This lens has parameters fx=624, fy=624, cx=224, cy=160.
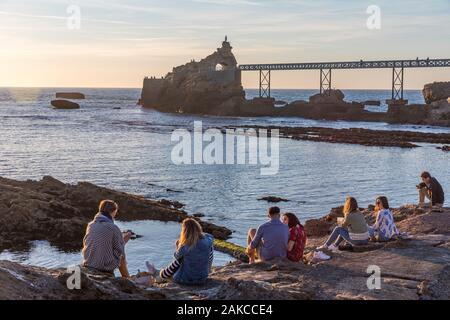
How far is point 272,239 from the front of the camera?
11242 mm

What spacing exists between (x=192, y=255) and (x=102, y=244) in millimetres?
1425

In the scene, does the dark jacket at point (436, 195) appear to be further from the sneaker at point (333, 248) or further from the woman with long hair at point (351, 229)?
the sneaker at point (333, 248)

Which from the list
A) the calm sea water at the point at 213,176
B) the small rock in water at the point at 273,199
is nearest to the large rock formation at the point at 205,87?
the calm sea water at the point at 213,176

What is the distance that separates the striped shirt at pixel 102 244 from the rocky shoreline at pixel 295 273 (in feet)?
1.71

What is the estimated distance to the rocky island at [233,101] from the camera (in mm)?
85625

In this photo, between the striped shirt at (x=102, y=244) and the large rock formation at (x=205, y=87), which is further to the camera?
the large rock formation at (x=205, y=87)

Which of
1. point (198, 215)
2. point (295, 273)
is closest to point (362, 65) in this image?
point (198, 215)

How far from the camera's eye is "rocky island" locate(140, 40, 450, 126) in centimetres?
8562

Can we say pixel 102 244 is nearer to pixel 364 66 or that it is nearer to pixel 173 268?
pixel 173 268

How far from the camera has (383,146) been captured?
53562mm

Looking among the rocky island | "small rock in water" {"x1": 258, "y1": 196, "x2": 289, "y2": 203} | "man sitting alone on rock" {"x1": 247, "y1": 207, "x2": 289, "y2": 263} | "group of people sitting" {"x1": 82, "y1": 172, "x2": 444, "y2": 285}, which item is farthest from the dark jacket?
the rocky island
